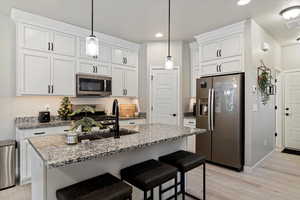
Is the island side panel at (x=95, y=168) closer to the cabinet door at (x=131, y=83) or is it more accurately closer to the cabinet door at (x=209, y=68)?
the cabinet door at (x=209, y=68)

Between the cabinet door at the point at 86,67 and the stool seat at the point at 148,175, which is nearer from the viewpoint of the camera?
the stool seat at the point at 148,175

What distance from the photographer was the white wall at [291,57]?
15.0 ft

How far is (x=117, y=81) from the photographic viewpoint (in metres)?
4.20

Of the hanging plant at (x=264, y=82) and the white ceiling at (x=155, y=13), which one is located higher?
the white ceiling at (x=155, y=13)

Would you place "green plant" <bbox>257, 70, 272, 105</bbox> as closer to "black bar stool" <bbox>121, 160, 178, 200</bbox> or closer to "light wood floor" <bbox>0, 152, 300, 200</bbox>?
"light wood floor" <bbox>0, 152, 300, 200</bbox>

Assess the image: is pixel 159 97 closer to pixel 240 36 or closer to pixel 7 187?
pixel 240 36

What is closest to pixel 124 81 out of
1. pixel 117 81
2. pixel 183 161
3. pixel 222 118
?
pixel 117 81

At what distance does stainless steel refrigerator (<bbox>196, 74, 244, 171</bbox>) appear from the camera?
3236 millimetres

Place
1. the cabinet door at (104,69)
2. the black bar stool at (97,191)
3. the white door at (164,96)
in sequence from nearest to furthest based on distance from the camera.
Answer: the black bar stool at (97,191) → the cabinet door at (104,69) → the white door at (164,96)

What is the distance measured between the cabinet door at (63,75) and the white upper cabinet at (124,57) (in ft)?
3.27

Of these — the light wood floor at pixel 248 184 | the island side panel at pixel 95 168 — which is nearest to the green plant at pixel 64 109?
the light wood floor at pixel 248 184

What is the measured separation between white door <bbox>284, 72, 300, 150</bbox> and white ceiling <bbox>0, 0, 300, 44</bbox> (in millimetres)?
1432

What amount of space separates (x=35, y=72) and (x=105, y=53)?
1463 millimetres

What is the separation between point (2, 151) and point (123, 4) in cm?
289
